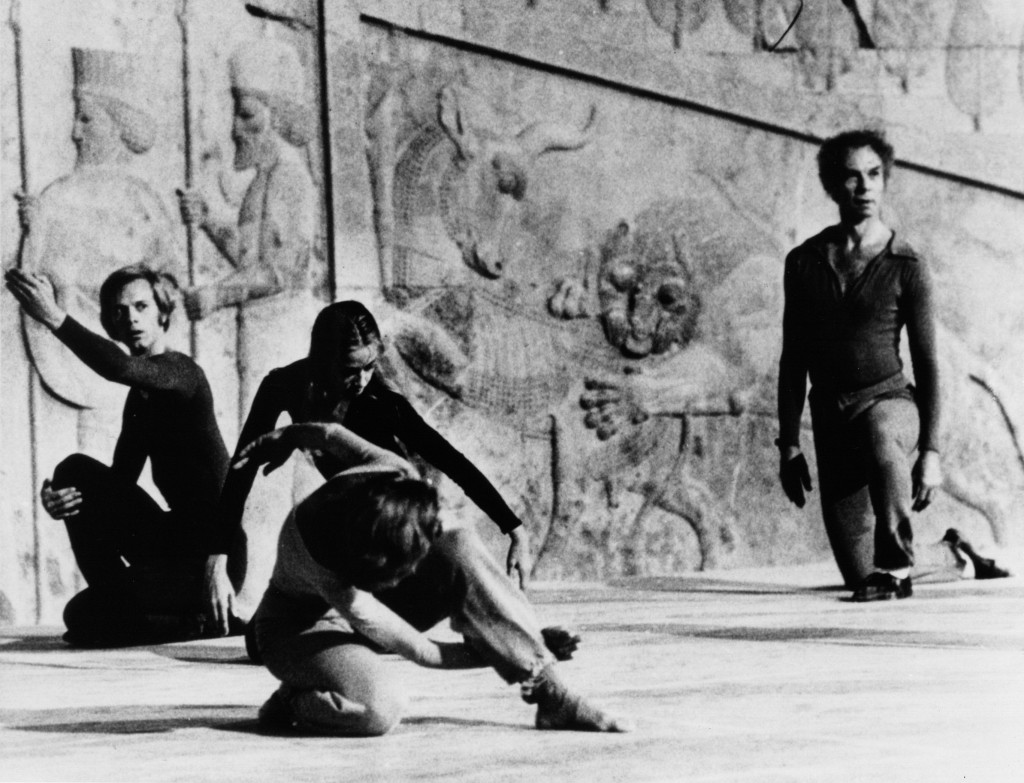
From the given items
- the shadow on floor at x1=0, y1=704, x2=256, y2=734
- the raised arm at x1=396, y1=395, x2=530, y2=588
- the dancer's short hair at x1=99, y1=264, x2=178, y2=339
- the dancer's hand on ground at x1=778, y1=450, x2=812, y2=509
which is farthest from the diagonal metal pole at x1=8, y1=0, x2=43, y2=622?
the dancer's hand on ground at x1=778, y1=450, x2=812, y2=509

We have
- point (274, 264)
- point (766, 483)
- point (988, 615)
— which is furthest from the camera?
point (766, 483)

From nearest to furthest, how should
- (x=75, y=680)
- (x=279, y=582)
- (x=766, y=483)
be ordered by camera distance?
(x=279, y=582), (x=75, y=680), (x=766, y=483)

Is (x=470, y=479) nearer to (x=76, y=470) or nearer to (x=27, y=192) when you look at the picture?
(x=76, y=470)

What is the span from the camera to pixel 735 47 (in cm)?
912

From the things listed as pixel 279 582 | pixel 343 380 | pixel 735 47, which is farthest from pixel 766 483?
pixel 279 582

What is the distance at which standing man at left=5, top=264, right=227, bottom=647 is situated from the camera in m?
6.52

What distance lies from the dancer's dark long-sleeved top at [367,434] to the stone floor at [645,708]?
47 centimetres

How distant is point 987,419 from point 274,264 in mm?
3775

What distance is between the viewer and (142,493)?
6629 mm

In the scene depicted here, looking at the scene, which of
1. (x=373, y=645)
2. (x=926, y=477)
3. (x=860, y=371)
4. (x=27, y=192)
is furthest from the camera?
(x=860, y=371)

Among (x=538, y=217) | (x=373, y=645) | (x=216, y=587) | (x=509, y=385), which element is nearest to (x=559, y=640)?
(x=373, y=645)

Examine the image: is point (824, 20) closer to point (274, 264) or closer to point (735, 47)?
point (735, 47)

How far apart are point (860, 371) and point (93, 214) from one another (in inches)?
123

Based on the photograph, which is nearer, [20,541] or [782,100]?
[20,541]
